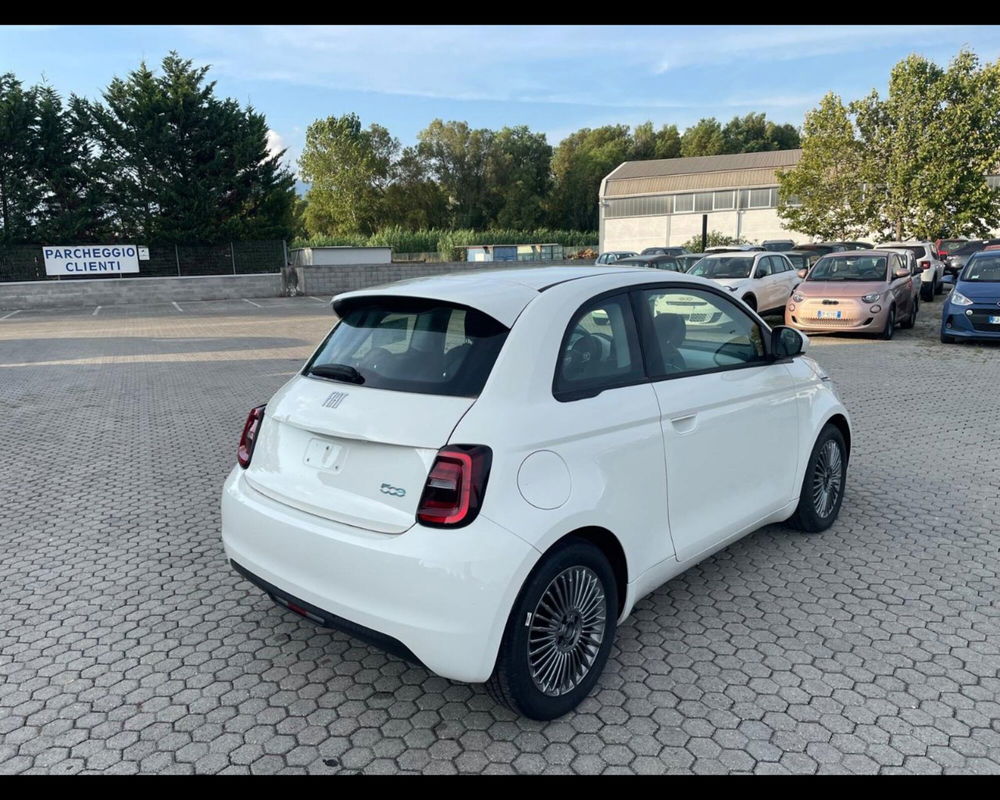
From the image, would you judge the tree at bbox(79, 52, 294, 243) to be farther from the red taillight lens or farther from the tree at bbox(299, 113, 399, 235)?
the tree at bbox(299, 113, 399, 235)

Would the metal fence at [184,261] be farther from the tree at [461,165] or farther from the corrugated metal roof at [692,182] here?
the tree at [461,165]

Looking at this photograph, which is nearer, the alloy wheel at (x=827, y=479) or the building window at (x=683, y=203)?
the alloy wheel at (x=827, y=479)

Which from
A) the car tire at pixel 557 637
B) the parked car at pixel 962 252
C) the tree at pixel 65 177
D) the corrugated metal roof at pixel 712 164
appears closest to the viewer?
the car tire at pixel 557 637

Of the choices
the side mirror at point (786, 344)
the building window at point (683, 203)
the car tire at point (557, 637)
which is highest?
the building window at point (683, 203)

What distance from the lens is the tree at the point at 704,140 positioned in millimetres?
95000

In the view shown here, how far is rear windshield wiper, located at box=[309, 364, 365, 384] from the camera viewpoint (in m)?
3.06

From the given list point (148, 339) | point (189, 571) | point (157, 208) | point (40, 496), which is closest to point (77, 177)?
point (157, 208)

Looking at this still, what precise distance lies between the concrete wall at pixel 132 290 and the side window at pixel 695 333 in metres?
27.2

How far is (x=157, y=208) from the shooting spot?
102 feet

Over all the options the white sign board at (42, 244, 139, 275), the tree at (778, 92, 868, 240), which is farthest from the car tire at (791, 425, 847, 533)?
the tree at (778, 92, 868, 240)

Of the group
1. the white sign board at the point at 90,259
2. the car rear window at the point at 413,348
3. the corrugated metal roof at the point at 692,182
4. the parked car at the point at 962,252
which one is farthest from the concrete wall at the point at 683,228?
the car rear window at the point at 413,348

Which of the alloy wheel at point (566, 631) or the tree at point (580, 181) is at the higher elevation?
the tree at point (580, 181)

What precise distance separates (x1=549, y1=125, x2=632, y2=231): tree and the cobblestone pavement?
278 ft
